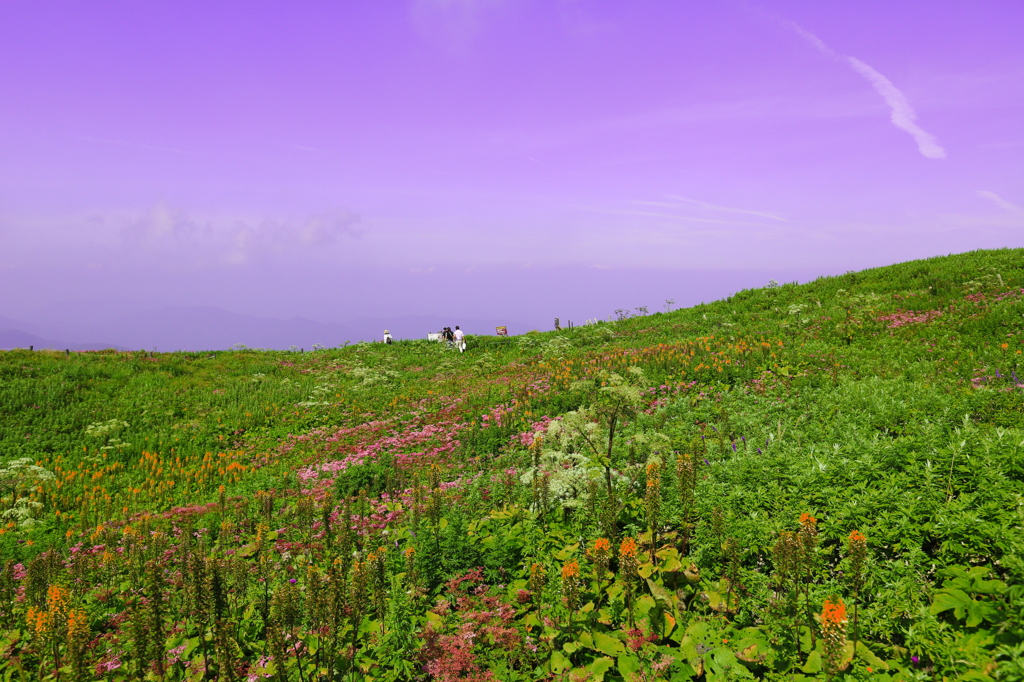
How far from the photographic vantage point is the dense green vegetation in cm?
416

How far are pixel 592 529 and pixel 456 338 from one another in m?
25.5

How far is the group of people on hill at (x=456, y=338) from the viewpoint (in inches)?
1174

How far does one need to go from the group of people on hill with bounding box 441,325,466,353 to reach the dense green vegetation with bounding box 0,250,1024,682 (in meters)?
13.8

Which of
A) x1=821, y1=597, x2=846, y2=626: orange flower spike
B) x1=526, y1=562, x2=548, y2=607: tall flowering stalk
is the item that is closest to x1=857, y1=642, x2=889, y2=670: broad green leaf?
x1=821, y1=597, x2=846, y2=626: orange flower spike

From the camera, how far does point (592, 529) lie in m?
6.16

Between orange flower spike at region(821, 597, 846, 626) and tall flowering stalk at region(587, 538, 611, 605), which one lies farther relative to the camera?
tall flowering stalk at region(587, 538, 611, 605)

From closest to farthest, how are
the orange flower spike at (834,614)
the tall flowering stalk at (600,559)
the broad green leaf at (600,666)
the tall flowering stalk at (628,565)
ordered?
the orange flower spike at (834,614)
the broad green leaf at (600,666)
the tall flowering stalk at (628,565)
the tall flowering stalk at (600,559)

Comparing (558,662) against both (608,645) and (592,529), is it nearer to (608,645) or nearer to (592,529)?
(608,645)

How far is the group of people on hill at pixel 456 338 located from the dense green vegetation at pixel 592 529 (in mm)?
13780

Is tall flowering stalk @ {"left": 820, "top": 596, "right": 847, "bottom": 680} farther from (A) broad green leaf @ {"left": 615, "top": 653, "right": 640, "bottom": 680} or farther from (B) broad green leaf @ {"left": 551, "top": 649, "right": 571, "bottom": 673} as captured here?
(B) broad green leaf @ {"left": 551, "top": 649, "right": 571, "bottom": 673}

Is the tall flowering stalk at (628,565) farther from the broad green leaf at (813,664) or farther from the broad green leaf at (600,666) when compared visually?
the broad green leaf at (813,664)

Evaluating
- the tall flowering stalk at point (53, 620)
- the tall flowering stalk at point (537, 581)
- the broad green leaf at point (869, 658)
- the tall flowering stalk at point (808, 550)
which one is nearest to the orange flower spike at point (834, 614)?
the broad green leaf at point (869, 658)

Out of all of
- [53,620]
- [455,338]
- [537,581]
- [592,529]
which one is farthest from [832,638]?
[455,338]

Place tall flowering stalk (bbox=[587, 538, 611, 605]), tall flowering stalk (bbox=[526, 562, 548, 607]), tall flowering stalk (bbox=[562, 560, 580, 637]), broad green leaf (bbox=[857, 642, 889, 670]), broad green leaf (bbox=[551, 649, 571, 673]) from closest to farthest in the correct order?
1. broad green leaf (bbox=[857, 642, 889, 670])
2. broad green leaf (bbox=[551, 649, 571, 673])
3. tall flowering stalk (bbox=[562, 560, 580, 637])
4. tall flowering stalk (bbox=[526, 562, 548, 607])
5. tall flowering stalk (bbox=[587, 538, 611, 605])
